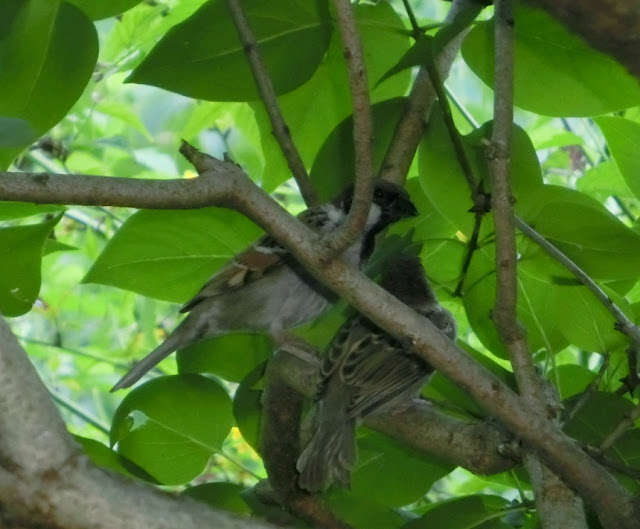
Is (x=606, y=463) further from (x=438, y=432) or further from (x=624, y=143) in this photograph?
(x=624, y=143)

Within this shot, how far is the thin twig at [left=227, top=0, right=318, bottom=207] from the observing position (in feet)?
3.56

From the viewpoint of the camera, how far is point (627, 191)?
1.37 metres

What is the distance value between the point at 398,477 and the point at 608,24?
2.74 feet

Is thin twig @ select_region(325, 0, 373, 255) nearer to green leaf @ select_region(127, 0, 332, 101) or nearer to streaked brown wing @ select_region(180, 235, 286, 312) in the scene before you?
green leaf @ select_region(127, 0, 332, 101)

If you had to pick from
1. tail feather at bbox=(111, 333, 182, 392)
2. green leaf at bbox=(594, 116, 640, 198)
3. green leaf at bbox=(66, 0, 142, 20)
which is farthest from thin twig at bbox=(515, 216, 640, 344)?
tail feather at bbox=(111, 333, 182, 392)

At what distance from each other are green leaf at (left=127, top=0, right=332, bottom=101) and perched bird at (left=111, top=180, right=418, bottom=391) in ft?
0.97

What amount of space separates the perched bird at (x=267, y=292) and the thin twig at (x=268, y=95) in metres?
0.22

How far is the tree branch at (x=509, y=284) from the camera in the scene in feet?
2.98

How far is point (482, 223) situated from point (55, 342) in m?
1.14

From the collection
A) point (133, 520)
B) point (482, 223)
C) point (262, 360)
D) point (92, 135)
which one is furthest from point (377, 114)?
point (92, 135)

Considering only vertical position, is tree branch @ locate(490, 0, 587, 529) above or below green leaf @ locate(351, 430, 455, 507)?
above

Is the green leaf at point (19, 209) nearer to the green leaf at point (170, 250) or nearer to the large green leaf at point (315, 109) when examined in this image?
the green leaf at point (170, 250)

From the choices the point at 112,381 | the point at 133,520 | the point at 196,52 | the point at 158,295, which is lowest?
the point at 112,381

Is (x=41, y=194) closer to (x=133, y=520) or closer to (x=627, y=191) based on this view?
(x=133, y=520)
